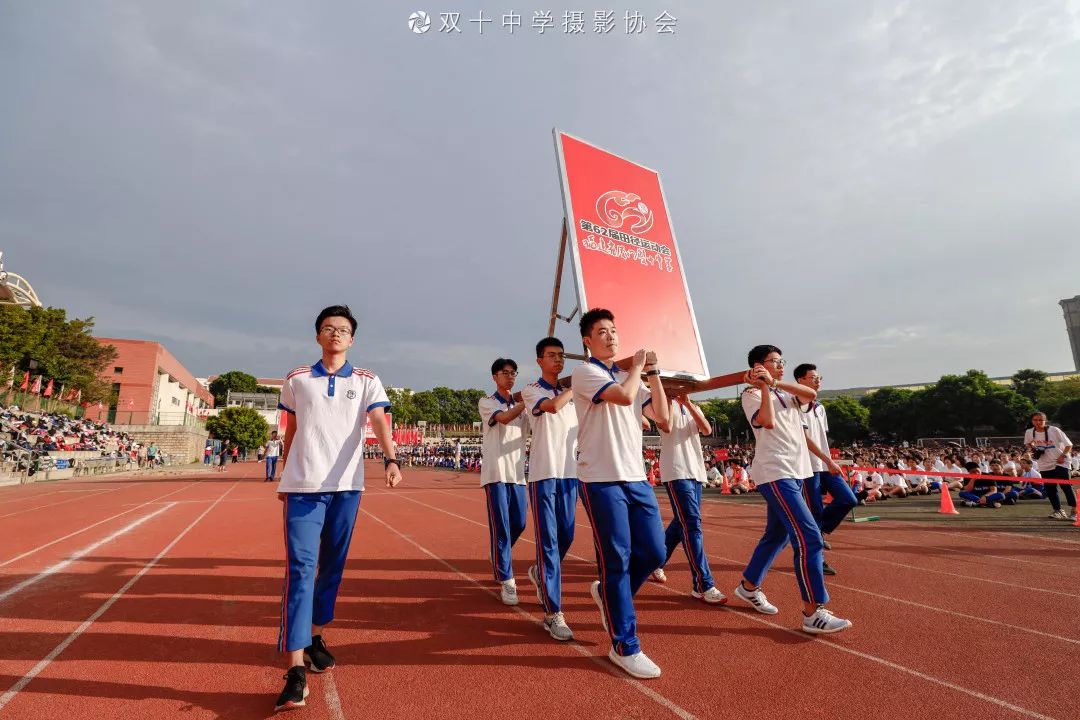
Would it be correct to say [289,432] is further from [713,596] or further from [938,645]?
[938,645]

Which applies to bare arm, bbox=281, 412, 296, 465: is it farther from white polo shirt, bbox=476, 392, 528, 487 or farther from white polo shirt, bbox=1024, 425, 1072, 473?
white polo shirt, bbox=1024, 425, 1072, 473

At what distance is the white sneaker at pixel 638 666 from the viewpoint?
2.90 meters

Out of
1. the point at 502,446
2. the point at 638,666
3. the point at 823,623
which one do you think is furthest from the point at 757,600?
the point at 502,446

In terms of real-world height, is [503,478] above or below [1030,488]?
above

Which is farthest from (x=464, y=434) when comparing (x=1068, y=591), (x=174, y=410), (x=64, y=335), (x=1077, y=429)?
(x=1068, y=591)

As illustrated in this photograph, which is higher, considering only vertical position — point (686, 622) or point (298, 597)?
point (298, 597)

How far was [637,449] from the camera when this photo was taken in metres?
3.32

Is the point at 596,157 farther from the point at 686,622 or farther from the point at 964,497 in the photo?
the point at 964,497

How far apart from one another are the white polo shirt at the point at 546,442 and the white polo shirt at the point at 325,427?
1.27 metres

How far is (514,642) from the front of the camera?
3516 mm

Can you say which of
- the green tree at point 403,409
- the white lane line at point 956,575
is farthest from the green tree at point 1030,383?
the green tree at point 403,409

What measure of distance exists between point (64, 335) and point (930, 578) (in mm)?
51222

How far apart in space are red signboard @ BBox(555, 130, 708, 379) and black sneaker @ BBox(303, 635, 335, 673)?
16.2 feet

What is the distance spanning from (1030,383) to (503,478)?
261ft
